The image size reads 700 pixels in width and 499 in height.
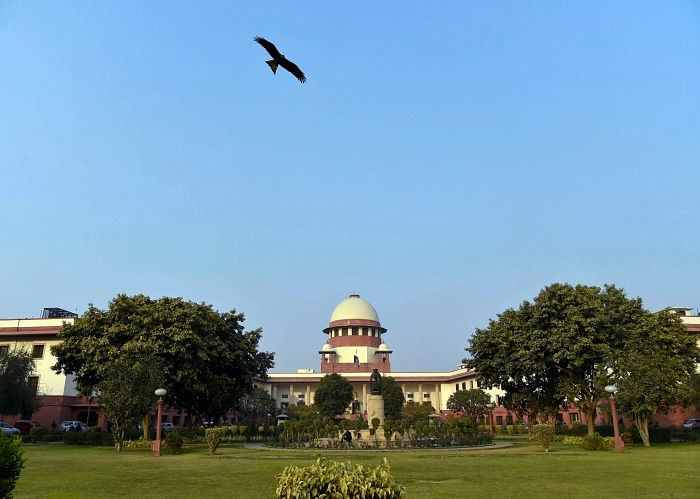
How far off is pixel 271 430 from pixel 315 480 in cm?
4016

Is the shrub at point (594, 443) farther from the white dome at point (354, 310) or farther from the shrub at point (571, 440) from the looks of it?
the white dome at point (354, 310)

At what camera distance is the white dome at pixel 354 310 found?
92.6 m

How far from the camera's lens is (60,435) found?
41.5m

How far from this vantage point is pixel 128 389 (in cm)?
2925

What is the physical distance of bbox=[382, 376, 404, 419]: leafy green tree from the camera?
70.9 m

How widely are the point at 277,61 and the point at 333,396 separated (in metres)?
67.7

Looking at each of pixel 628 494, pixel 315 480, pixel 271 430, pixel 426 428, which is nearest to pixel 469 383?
pixel 271 430

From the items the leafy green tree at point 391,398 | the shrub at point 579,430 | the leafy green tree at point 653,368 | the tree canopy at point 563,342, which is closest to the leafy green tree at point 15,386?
the tree canopy at point 563,342

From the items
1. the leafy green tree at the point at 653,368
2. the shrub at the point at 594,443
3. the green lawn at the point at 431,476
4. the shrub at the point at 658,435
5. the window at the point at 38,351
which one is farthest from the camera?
the window at the point at 38,351

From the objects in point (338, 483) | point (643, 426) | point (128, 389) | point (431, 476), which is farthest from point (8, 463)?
point (643, 426)

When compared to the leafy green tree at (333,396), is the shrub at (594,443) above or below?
below

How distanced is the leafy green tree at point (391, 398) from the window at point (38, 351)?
39156mm

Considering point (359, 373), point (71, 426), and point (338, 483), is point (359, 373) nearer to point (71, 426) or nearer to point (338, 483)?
point (71, 426)

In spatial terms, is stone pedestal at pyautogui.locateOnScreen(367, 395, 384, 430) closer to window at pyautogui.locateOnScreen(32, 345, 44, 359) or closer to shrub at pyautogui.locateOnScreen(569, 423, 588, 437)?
shrub at pyautogui.locateOnScreen(569, 423, 588, 437)
